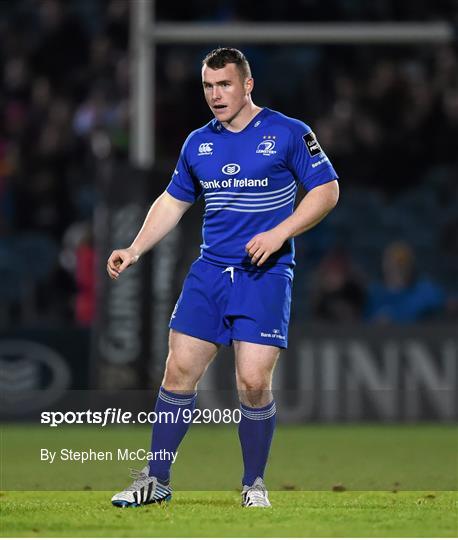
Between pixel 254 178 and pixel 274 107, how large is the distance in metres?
9.69

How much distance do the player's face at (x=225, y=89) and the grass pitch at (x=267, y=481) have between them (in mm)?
1856

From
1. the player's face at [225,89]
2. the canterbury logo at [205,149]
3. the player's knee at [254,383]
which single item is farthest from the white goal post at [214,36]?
the player's knee at [254,383]

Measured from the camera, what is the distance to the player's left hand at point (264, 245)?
6812 millimetres

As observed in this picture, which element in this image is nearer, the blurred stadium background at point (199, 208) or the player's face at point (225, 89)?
the player's face at point (225, 89)

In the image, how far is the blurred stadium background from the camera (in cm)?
1308

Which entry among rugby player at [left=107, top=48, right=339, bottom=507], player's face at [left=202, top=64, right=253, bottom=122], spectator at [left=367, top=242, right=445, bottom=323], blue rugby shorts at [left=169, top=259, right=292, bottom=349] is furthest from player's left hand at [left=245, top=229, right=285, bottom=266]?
spectator at [left=367, top=242, right=445, bottom=323]

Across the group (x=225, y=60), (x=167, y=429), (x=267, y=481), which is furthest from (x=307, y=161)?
(x=267, y=481)

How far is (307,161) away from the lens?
7055 millimetres

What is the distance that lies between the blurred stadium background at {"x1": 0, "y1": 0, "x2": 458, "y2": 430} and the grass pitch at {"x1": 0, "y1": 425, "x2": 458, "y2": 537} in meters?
0.59

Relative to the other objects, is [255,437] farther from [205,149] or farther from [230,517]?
[205,149]

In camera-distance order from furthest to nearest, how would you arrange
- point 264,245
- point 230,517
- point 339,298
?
point 339,298
point 264,245
point 230,517

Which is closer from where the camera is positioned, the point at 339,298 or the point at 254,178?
the point at 254,178

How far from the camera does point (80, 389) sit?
13703 mm

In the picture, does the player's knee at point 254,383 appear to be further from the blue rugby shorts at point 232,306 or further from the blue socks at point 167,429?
the blue socks at point 167,429
